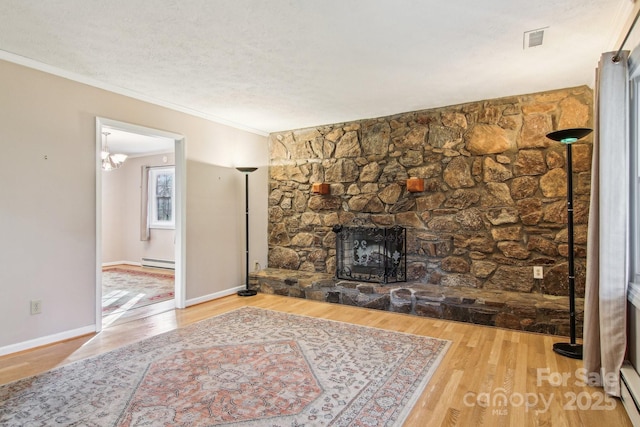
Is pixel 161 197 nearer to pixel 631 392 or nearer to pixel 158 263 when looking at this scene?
pixel 158 263

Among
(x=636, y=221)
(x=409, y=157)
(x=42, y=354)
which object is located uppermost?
(x=409, y=157)

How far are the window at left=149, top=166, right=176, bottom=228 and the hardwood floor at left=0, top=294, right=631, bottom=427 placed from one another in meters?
3.85

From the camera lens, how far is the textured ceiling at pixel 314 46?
230 centimetres

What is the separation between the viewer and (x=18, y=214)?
119 inches

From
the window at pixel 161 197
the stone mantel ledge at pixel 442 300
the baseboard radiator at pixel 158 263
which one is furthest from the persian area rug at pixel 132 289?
the stone mantel ledge at pixel 442 300

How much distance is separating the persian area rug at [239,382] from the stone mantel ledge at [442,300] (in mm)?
723

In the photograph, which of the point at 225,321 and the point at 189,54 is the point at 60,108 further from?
the point at 225,321

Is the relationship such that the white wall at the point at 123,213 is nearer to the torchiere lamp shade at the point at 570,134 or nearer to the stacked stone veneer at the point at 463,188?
the stacked stone veneer at the point at 463,188

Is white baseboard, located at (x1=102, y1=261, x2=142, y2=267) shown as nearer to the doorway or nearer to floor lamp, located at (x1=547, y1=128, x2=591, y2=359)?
the doorway

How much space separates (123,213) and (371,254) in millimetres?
6060

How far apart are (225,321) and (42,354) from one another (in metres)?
1.56

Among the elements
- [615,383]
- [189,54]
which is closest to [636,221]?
[615,383]

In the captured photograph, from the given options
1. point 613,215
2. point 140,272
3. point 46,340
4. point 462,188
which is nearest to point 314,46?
point 613,215

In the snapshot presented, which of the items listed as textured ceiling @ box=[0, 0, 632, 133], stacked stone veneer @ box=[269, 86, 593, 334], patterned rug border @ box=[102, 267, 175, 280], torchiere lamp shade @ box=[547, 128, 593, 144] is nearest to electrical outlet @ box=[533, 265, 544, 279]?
stacked stone veneer @ box=[269, 86, 593, 334]
